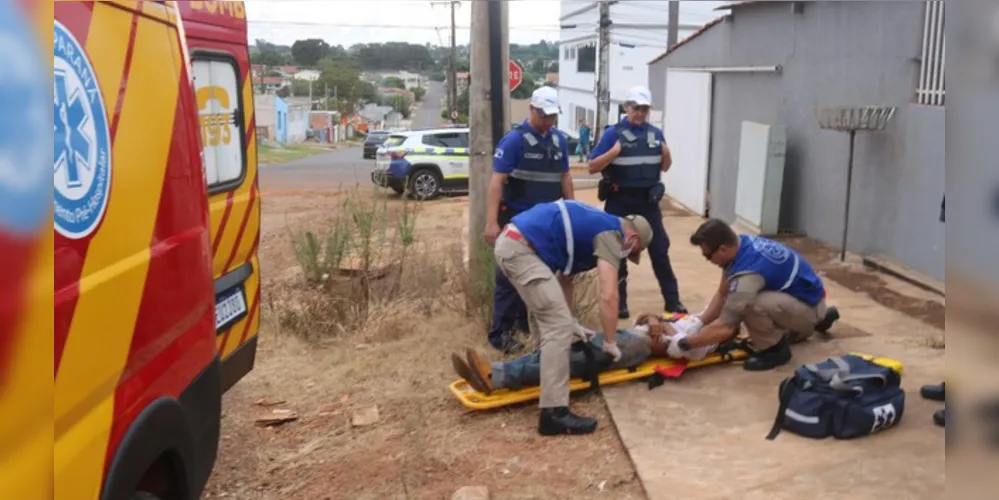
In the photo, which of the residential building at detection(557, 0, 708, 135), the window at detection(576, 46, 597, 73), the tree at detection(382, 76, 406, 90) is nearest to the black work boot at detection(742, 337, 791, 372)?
the residential building at detection(557, 0, 708, 135)

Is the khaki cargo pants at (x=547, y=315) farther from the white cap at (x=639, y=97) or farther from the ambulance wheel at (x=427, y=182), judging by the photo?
the ambulance wheel at (x=427, y=182)

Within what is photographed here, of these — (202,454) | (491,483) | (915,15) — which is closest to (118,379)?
(202,454)

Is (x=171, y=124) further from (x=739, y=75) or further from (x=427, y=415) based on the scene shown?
(x=739, y=75)

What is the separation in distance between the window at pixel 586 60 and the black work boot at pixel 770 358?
43562mm

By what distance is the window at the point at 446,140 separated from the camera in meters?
18.2

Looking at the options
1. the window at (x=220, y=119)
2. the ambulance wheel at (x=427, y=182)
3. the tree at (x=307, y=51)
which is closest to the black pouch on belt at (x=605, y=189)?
the window at (x=220, y=119)

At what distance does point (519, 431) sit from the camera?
4277 millimetres

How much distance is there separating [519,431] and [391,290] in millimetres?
2583

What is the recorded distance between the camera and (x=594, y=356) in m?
4.54

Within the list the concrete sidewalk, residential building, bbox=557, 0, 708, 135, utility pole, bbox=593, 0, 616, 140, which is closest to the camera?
the concrete sidewalk

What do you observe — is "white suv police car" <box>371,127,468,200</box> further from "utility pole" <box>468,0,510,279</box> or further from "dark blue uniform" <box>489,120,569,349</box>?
"dark blue uniform" <box>489,120,569,349</box>

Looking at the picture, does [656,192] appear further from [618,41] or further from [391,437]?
[618,41]

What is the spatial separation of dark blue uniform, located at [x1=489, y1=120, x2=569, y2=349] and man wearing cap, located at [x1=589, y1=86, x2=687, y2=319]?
0.47m

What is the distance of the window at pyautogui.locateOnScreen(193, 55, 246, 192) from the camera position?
4223mm
